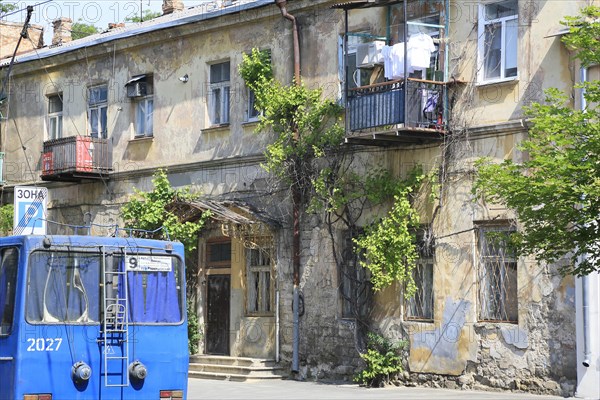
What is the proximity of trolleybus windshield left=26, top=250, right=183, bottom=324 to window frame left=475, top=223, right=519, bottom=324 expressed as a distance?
24.8ft

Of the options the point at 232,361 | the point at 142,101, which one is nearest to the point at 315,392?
the point at 232,361

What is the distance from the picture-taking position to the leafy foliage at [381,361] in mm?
21094

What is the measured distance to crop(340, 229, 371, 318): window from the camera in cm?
2205

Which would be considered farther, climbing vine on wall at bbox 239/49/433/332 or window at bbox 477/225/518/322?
climbing vine on wall at bbox 239/49/433/332

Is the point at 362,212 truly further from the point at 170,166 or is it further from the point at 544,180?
the point at 544,180

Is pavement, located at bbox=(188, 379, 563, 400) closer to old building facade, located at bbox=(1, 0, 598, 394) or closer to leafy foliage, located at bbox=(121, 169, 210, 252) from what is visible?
old building facade, located at bbox=(1, 0, 598, 394)

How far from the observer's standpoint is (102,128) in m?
28.9

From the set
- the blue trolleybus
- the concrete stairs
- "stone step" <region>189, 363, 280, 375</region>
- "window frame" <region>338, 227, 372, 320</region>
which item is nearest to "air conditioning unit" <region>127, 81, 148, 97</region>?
the concrete stairs

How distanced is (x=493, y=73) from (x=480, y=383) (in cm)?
552

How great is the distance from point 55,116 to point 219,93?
6663 millimetres

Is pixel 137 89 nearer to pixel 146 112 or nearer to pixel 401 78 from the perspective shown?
pixel 146 112

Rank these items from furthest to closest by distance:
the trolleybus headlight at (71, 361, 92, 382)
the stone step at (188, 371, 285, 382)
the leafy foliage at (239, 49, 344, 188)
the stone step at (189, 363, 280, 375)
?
the stone step at (189, 363, 280, 375)
the stone step at (188, 371, 285, 382)
the leafy foliage at (239, 49, 344, 188)
the trolleybus headlight at (71, 361, 92, 382)

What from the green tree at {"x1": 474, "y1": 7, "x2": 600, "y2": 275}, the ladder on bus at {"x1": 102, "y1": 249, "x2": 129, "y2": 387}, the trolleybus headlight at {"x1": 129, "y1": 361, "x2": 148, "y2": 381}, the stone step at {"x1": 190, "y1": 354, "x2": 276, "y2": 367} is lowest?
the stone step at {"x1": 190, "y1": 354, "x2": 276, "y2": 367}

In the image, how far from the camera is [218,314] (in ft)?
83.1
